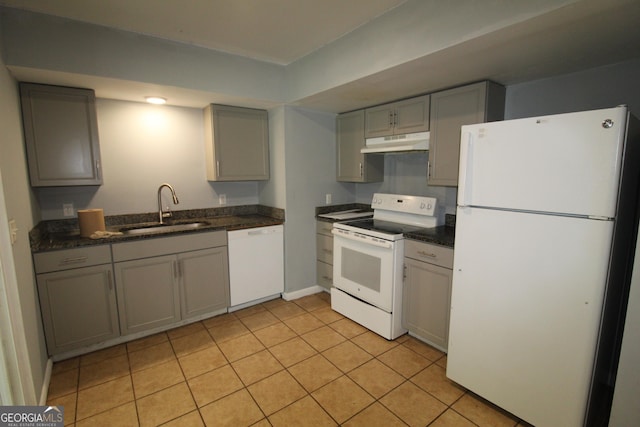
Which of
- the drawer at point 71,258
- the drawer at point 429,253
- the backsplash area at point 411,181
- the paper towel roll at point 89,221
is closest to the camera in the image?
the drawer at point 71,258

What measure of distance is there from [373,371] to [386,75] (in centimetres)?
217

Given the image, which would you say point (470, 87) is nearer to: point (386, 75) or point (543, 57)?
point (543, 57)

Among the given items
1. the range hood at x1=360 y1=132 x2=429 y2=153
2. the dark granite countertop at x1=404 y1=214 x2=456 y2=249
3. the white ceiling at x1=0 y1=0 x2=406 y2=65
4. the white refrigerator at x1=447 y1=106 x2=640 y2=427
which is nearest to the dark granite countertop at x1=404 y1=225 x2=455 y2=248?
the dark granite countertop at x1=404 y1=214 x2=456 y2=249

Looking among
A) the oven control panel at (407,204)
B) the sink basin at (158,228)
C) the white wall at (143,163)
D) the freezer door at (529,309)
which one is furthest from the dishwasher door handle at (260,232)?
the freezer door at (529,309)

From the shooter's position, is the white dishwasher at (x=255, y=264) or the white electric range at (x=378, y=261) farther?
the white dishwasher at (x=255, y=264)

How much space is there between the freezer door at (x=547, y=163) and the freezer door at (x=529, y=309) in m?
0.08

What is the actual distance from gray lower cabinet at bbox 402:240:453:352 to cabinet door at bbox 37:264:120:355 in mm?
2452

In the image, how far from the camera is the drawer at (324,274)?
11.3 ft

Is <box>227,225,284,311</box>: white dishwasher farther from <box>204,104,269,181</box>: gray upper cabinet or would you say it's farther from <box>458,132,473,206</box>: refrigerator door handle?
<box>458,132,473,206</box>: refrigerator door handle

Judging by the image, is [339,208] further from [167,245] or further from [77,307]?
[77,307]

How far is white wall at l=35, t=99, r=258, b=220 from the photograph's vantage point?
2.80 m

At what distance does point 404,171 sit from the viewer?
3316 millimetres

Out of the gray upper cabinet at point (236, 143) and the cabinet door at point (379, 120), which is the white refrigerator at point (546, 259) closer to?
the cabinet door at point (379, 120)

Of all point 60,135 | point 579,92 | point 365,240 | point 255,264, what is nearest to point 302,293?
point 255,264
